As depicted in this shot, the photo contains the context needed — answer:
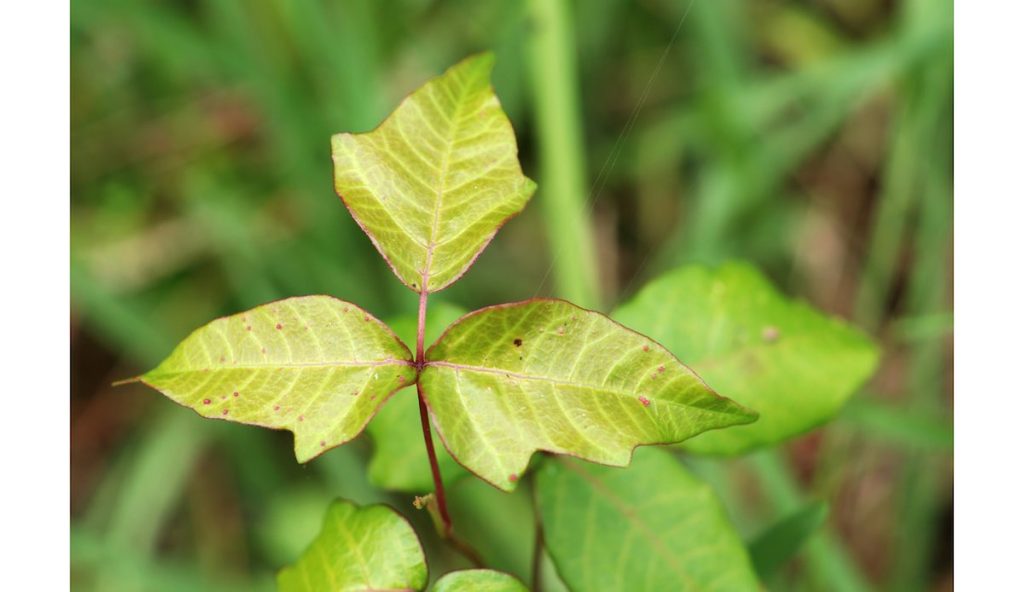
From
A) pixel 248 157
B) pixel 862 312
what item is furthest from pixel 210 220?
pixel 862 312

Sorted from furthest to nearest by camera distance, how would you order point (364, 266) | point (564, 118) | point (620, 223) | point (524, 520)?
point (620, 223) < point (364, 266) < point (524, 520) < point (564, 118)

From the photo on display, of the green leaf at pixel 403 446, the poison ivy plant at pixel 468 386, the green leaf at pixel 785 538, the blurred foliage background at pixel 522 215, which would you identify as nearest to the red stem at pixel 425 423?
the poison ivy plant at pixel 468 386

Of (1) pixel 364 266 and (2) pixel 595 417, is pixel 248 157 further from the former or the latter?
(2) pixel 595 417

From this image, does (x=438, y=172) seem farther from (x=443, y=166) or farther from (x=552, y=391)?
(x=552, y=391)

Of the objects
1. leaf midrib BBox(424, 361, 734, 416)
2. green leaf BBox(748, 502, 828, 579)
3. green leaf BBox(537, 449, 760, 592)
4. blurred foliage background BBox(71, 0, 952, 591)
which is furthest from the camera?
blurred foliage background BBox(71, 0, 952, 591)

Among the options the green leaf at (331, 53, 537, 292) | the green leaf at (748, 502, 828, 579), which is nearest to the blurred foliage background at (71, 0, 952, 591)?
the green leaf at (748, 502, 828, 579)

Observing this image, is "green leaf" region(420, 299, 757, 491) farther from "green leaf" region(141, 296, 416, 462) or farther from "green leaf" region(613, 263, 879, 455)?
"green leaf" region(613, 263, 879, 455)
